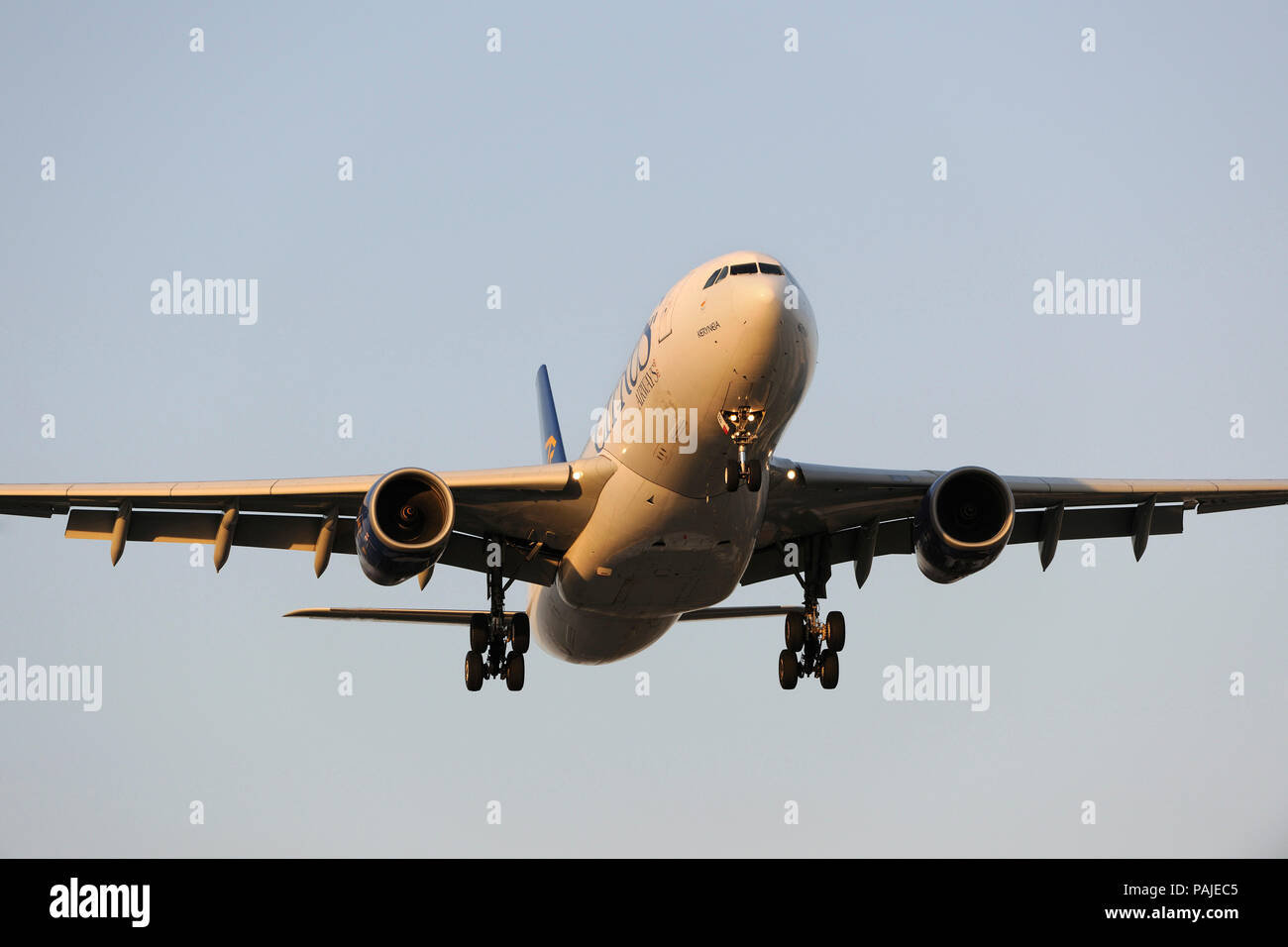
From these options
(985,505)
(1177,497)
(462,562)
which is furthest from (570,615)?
(1177,497)

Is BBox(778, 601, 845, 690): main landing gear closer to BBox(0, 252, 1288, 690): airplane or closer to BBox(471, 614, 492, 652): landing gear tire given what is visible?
BBox(0, 252, 1288, 690): airplane

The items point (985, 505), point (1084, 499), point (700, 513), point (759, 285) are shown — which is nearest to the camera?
point (759, 285)

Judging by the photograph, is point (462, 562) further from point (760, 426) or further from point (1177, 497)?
point (1177, 497)

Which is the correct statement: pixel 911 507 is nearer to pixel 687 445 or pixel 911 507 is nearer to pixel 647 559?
pixel 647 559

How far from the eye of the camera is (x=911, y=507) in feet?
91.2

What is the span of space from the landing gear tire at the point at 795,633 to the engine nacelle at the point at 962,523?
3402 millimetres

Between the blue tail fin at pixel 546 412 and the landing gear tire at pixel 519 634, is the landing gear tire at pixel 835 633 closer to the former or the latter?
the landing gear tire at pixel 519 634

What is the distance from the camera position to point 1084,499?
Result: 28.2m

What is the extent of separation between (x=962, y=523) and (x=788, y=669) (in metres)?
4.88

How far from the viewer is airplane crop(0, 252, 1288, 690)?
2212 cm

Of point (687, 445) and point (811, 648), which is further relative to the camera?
point (811, 648)

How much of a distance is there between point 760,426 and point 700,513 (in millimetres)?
2158

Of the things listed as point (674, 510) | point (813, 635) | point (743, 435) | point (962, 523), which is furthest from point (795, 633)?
point (743, 435)

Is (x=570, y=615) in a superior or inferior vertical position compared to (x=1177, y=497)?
inferior
